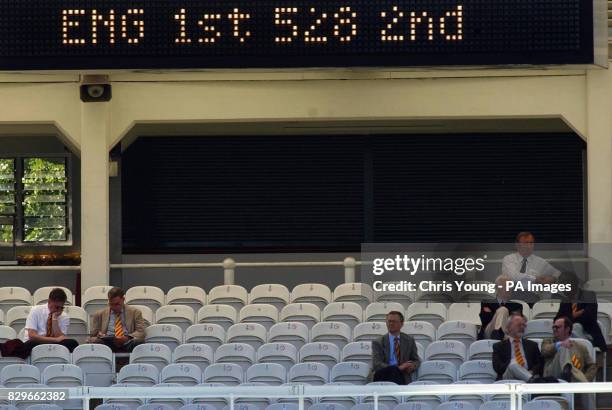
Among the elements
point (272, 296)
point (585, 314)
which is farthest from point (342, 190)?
point (585, 314)

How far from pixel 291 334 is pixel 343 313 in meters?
1.09

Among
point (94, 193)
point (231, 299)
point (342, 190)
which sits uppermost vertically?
point (342, 190)

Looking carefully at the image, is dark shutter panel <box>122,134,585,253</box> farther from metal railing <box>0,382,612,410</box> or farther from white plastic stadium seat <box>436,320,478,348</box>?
metal railing <box>0,382,612,410</box>

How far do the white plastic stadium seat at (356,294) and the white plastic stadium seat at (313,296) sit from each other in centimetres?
13

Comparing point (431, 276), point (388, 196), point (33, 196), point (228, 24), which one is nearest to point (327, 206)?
point (388, 196)

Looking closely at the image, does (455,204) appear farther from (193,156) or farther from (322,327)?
(322,327)

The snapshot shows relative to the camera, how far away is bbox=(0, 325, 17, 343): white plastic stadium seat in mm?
15562

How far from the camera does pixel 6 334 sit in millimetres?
15594

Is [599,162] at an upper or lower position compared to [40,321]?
upper

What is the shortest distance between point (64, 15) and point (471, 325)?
5.18 meters

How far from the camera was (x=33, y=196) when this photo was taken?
24.1 meters

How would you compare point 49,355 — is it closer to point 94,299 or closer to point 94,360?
point 94,360

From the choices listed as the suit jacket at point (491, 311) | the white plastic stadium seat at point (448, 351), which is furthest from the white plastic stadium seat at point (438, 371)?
the suit jacket at point (491, 311)

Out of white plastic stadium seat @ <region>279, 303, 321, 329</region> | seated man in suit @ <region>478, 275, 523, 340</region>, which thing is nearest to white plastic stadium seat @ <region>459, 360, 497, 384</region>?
seated man in suit @ <region>478, 275, 523, 340</region>
